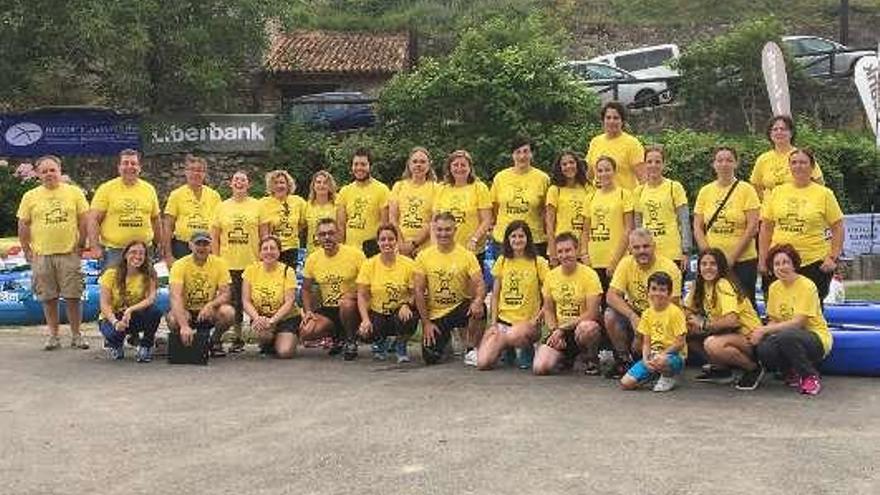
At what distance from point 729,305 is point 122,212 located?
5603mm

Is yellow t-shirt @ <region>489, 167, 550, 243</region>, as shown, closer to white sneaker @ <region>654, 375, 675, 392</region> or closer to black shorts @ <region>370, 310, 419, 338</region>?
black shorts @ <region>370, 310, 419, 338</region>

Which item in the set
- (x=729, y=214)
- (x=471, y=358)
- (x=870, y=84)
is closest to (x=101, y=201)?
(x=471, y=358)

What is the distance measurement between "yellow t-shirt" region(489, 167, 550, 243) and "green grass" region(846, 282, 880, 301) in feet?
22.9

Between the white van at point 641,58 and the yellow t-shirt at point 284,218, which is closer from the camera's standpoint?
the yellow t-shirt at point 284,218

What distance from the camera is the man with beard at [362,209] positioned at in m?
10.1

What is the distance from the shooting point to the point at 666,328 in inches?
310

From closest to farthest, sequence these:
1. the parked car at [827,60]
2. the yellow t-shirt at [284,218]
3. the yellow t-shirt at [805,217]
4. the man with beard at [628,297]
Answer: the yellow t-shirt at [805,217] < the man with beard at [628,297] < the yellow t-shirt at [284,218] < the parked car at [827,60]

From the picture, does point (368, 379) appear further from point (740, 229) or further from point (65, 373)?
point (740, 229)

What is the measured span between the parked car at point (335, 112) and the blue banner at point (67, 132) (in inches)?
156

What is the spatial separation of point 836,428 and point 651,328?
1.75 m

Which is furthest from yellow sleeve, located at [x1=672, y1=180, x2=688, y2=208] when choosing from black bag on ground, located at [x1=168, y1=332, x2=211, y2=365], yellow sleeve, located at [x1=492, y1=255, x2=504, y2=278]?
black bag on ground, located at [x1=168, y1=332, x2=211, y2=365]

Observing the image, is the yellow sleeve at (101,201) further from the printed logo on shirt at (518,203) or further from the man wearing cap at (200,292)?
the printed logo on shirt at (518,203)

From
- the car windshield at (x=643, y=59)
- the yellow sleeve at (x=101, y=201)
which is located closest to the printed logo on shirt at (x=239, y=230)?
the yellow sleeve at (x=101, y=201)

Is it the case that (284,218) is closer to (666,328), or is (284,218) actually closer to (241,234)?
(241,234)
